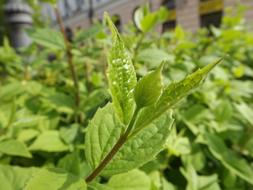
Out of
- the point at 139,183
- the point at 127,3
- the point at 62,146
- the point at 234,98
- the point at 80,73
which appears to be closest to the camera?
the point at 139,183

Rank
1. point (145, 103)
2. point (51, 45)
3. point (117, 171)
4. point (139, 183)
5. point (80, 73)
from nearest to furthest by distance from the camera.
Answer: point (145, 103) → point (117, 171) → point (139, 183) → point (51, 45) → point (80, 73)

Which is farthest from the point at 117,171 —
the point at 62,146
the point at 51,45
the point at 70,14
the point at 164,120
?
the point at 70,14

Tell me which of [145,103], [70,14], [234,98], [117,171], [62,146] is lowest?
[70,14]

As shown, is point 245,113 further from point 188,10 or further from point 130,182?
point 188,10

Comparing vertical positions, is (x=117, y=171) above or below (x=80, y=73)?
above

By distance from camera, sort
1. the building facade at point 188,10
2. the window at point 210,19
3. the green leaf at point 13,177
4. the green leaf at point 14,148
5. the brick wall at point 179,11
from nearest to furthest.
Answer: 1. the green leaf at point 13,177
2. the green leaf at point 14,148
3. the brick wall at point 179,11
4. the building facade at point 188,10
5. the window at point 210,19

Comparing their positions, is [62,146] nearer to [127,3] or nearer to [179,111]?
[179,111]

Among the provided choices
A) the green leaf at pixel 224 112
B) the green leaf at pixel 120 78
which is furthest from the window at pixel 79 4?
the green leaf at pixel 120 78

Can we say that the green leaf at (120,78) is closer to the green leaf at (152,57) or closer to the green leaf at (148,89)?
the green leaf at (148,89)
